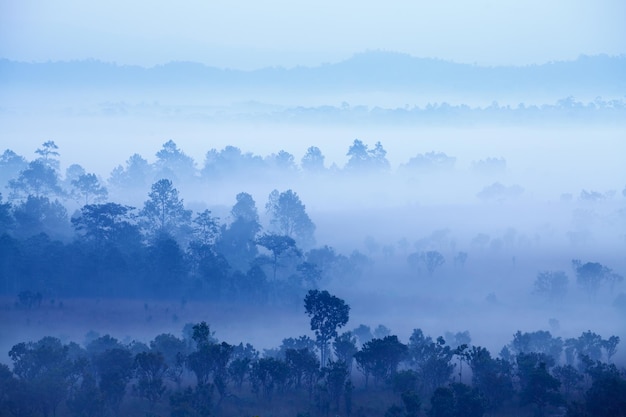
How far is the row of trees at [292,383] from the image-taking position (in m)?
41.5

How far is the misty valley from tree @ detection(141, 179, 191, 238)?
1.01 ft

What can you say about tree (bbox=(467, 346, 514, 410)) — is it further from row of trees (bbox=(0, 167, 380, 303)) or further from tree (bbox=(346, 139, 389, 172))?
tree (bbox=(346, 139, 389, 172))

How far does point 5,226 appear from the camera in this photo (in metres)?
83.4

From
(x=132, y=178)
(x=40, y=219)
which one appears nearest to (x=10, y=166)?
(x=132, y=178)

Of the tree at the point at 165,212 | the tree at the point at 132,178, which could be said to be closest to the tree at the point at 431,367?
the tree at the point at 165,212

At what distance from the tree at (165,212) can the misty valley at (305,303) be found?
1.01ft

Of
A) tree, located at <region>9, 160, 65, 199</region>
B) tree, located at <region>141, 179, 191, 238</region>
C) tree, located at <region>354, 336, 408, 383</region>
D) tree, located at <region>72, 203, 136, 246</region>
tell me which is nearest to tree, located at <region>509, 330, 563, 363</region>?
tree, located at <region>354, 336, 408, 383</region>

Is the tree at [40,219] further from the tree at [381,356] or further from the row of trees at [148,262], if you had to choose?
the tree at [381,356]

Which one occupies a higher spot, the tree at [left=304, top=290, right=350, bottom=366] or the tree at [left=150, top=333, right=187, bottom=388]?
the tree at [left=304, top=290, right=350, bottom=366]

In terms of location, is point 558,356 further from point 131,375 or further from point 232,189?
point 232,189

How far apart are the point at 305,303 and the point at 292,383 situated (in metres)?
12.8

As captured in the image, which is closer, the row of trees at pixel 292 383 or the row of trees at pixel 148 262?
the row of trees at pixel 292 383

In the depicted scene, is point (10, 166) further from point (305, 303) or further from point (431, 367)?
point (431, 367)

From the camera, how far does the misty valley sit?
4528cm
